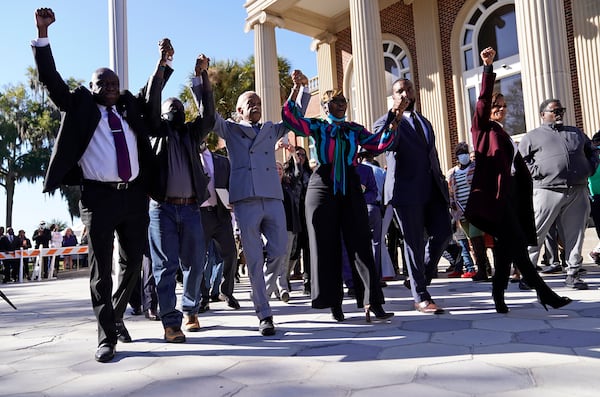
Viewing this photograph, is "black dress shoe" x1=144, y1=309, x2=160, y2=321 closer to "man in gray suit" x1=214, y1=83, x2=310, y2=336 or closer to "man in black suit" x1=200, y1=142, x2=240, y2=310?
"man in black suit" x1=200, y1=142, x2=240, y2=310

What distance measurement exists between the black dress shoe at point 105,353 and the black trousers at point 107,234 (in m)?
0.03

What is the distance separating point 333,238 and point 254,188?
0.79 metres

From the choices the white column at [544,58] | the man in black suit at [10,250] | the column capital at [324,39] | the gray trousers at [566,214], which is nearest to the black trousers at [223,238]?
the gray trousers at [566,214]

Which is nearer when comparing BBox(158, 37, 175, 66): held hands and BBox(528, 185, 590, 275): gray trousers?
BBox(158, 37, 175, 66): held hands

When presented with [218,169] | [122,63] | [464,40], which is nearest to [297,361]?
[218,169]

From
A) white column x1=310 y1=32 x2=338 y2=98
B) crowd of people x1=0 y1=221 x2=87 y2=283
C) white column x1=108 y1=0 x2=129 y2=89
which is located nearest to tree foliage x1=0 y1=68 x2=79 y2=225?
Answer: crowd of people x1=0 y1=221 x2=87 y2=283

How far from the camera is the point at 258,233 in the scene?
13.4 feet

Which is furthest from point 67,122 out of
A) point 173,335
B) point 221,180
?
point 221,180

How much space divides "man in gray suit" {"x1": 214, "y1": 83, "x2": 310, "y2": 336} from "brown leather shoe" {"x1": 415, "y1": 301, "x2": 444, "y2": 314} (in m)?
1.35

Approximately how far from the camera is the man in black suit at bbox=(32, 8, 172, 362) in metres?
3.25

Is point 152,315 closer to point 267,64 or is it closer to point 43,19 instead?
point 43,19

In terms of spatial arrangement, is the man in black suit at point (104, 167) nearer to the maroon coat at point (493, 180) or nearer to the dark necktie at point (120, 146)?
the dark necktie at point (120, 146)

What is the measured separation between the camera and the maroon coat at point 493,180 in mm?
4066

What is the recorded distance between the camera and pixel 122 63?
19.2 feet
